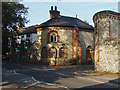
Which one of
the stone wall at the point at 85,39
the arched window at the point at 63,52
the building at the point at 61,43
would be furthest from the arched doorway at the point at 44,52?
the stone wall at the point at 85,39

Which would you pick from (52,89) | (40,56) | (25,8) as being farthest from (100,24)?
(25,8)

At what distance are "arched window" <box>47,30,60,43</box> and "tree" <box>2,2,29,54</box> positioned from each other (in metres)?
6.99

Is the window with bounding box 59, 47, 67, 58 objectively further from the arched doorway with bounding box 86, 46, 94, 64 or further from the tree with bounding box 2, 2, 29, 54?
the tree with bounding box 2, 2, 29, 54

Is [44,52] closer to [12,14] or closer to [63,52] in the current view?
[63,52]

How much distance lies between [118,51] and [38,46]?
16.5m

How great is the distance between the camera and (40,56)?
26688 mm

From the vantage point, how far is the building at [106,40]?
14789 mm

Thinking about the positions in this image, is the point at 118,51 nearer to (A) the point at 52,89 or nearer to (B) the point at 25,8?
(A) the point at 52,89

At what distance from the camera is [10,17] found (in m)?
23.8

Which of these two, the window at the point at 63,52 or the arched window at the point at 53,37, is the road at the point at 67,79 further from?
the arched window at the point at 53,37

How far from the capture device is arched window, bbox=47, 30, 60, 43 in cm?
2592

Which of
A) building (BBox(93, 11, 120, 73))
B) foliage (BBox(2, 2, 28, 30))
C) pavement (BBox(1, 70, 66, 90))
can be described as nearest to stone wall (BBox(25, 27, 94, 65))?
foliage (BBox(2, 2, 28, 30))

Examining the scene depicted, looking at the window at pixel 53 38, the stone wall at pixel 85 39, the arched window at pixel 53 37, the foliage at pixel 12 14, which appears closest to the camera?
the foliage at pixel 12 14

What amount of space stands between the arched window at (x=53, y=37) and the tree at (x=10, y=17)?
22.9ft
